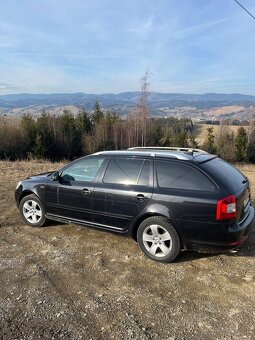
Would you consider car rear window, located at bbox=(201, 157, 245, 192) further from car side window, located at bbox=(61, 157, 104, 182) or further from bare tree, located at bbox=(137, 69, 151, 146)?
bare tree, located at bbox=(137, 69, 151, 146)

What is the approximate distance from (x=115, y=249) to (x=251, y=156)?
3701 centimetres

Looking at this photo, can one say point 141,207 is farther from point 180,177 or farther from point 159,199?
point 180,177

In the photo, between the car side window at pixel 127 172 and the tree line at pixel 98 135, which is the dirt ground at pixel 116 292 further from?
the tree line at pixel 98 135

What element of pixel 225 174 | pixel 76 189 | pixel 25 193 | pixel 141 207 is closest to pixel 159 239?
pixel 141 207

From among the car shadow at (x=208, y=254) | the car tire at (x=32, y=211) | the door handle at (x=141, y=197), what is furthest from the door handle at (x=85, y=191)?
the car shadow at (x=208, y=254)

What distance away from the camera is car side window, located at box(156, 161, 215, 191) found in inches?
172

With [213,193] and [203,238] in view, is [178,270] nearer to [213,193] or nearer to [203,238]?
[203,238]

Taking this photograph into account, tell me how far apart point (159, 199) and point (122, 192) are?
64cm

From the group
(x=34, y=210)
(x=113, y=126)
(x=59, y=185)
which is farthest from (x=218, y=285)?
(x=113, y=126)

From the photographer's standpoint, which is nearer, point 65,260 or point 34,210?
point 65,260

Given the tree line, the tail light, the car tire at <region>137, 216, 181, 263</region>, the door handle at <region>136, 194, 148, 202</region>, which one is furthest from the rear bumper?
the tree line

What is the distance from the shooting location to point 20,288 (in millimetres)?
3906

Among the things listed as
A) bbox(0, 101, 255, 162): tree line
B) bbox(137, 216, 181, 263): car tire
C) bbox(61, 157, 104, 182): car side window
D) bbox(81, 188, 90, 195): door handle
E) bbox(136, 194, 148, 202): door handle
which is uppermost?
bbox(61, 157, 104, 182): car side window

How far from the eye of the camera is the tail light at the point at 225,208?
415 cm
